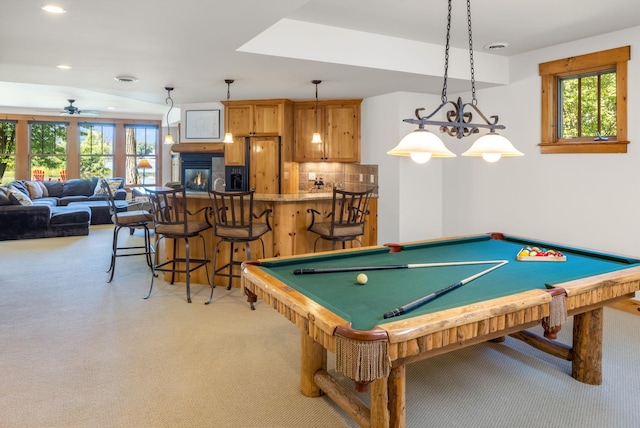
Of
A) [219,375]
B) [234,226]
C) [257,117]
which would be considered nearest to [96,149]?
[257,117]

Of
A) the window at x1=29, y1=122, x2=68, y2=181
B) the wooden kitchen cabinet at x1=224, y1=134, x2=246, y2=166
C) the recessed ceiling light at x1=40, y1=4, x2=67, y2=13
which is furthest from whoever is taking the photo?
the window at x1=29, y1=122, x2=68, y2=181

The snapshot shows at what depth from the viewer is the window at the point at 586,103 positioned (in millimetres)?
4156

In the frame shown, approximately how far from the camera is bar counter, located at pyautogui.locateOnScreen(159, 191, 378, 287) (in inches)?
186

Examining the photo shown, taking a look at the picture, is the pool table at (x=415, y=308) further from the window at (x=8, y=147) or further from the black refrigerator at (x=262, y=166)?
the window at (x=8, y=147)

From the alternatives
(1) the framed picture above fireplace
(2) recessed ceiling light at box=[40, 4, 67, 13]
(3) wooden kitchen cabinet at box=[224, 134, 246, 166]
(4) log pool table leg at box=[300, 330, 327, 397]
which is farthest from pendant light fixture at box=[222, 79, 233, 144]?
(4) log pool table leg at box=[300, 330, 327, 397]

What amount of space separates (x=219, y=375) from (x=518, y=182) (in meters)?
3.98

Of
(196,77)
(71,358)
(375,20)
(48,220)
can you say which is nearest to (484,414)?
(71,358)

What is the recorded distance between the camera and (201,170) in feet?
23.9

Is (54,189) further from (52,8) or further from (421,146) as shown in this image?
(421,146)

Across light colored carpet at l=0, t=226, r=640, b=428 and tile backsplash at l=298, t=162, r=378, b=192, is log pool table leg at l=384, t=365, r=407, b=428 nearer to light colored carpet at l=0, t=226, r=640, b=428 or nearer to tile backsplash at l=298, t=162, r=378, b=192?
light colored carpet at l=0, t=226, r=640, b=428

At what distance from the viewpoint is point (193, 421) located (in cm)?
230

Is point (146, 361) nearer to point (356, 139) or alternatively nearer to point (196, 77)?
point (196, 77)

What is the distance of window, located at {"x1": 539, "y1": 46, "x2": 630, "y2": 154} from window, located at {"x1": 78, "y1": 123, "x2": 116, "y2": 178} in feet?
34.2

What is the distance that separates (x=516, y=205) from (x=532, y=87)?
1.34m
